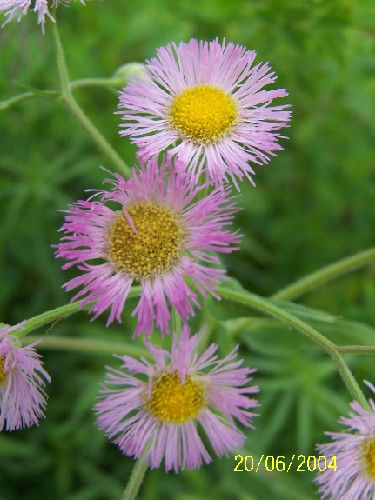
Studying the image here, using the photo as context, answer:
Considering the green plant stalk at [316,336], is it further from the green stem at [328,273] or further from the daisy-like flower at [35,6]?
the daisy-like flower at [35,6]

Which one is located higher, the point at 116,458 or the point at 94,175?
the point at 94,175

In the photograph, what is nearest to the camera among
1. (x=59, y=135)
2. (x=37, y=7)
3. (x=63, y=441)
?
(x=37, y=7)

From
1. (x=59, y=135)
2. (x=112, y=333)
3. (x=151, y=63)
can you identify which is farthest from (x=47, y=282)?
(x=151, y=63)

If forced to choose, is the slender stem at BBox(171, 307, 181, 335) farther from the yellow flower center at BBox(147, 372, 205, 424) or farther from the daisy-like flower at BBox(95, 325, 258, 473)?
the yellow flower center at BBox(147, 372, 205, 424)

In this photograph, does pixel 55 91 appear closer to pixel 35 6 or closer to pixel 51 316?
pixel 35 6

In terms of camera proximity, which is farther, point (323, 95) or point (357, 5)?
point (323, 95)

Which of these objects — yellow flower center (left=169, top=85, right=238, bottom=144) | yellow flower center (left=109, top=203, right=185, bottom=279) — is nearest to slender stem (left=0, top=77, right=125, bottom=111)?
yellow flower center (left=169, top=85, right=238, bottom=144)

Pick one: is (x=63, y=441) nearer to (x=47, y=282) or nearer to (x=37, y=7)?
(x=47, y=282)

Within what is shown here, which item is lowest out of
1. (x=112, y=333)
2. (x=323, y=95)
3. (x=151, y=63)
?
(x=112, y=333)
